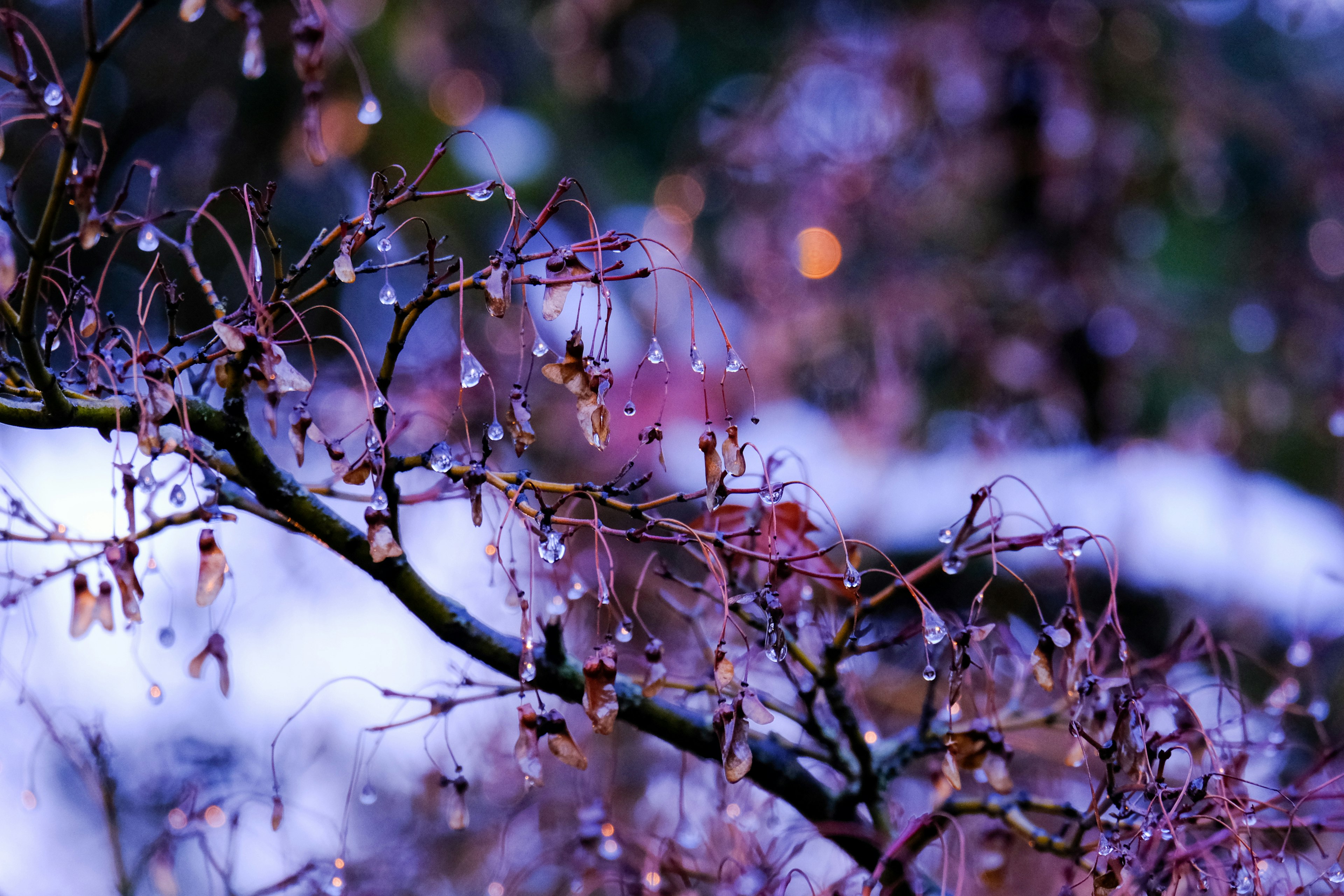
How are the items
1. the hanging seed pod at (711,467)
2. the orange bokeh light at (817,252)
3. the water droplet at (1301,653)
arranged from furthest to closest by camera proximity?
the orange bokeh light at (817,252) → the water droplet at (1301,653) → the hanging seed pod at (711,467)

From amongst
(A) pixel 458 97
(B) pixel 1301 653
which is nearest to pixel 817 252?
(A) pixel 458 97

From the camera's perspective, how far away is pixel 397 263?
58 cm

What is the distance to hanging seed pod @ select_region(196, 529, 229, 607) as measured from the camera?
0.58 metres

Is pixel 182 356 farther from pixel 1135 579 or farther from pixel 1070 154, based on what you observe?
pixel 1070 154

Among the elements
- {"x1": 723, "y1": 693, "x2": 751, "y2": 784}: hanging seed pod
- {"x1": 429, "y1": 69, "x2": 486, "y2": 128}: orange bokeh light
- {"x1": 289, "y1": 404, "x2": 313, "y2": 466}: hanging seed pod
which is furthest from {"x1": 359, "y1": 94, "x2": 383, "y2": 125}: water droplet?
{"x1": 429, "y1": 69, "x2": 486, "y2": 128}: orange bokeh light

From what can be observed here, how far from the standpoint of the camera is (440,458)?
23.5 inches

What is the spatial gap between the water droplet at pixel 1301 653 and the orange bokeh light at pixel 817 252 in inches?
91.7

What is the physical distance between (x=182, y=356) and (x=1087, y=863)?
77cm

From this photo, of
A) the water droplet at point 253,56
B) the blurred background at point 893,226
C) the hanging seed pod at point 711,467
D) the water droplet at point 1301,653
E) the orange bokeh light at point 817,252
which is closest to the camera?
the water droplet at point 253,56

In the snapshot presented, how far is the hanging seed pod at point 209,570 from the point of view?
1.89 ft

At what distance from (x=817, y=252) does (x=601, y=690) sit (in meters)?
2.79

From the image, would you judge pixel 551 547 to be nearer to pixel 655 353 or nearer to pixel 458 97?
pixel 655 353

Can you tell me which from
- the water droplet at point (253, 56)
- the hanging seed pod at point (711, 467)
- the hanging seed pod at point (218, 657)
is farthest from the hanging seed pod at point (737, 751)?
the water droplet at point (253, 56)

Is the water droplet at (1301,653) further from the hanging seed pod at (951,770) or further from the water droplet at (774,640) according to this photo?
the water droplet at (774,640)
